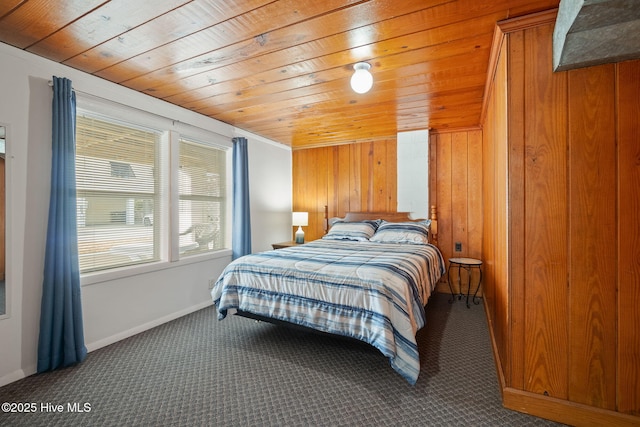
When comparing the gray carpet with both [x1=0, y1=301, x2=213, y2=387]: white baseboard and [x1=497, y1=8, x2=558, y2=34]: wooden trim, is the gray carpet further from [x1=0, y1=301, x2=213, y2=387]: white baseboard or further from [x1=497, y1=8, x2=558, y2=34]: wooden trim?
[x1=497, y1=8, x2=558, y2=34]: wooden trim

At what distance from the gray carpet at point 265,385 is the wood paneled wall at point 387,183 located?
5.39 feet

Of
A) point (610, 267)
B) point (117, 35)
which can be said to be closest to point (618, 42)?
point (610, 267)

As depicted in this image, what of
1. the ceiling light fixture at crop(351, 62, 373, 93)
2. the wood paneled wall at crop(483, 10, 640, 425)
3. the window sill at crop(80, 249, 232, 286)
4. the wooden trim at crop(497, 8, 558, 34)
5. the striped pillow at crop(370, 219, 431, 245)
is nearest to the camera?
the wood paneled wall at crop(483, 10, 640, 425)

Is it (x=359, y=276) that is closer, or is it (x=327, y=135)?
(x=359, y=276)

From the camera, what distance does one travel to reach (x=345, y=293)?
2.06 m

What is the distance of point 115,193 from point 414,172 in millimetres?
3446

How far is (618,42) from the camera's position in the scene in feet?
4.18

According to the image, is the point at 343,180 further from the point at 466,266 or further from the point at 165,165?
the point at 165,165

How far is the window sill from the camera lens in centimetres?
237

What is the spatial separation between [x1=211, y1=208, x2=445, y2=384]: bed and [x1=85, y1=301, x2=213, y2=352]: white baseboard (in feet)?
2.38

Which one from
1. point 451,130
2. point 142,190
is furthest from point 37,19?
point 451,130

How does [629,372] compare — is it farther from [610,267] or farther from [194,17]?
[194,17]

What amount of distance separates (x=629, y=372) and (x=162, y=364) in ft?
8.97

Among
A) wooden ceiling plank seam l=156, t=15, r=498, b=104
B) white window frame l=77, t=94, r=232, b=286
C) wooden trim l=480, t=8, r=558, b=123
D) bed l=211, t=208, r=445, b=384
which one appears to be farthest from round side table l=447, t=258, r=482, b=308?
white window frame l=77, t=94, r=232, b=286
